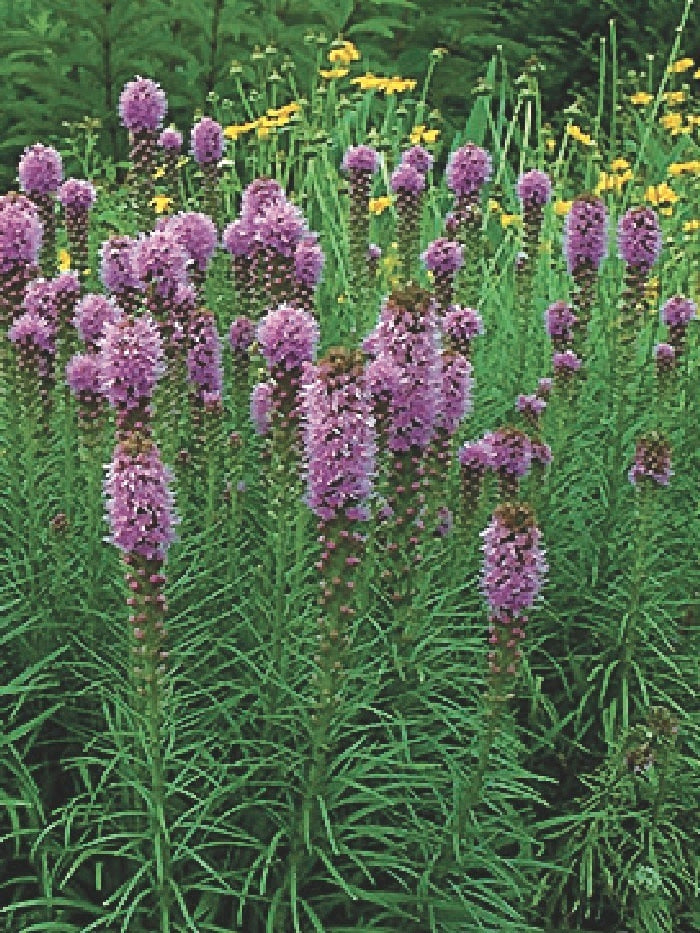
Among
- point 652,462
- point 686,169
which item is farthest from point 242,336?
point 686,169

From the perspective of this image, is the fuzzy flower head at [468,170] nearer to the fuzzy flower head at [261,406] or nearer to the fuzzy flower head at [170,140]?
the fuzzy flower head at [170,140]

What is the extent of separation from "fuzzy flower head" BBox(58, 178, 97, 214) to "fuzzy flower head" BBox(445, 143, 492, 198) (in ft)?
3.56

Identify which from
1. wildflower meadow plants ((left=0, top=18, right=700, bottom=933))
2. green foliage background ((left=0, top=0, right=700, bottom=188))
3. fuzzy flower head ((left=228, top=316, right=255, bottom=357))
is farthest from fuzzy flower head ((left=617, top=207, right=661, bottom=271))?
green foliage background ((left=0, top=0, right=700, bottom=188))

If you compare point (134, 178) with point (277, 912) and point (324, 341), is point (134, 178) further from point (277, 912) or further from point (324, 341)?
point (277, 912)

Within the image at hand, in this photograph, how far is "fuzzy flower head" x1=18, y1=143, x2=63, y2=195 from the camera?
373 cm

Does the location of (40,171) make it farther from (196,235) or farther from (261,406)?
(261,406)

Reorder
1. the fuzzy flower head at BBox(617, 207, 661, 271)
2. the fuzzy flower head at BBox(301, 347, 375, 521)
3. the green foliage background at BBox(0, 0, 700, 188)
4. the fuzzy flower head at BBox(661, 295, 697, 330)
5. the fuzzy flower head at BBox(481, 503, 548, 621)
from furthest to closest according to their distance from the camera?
the green foliage background at BBox(0, 0, 700, 188)
the fuzzy flower head at BBox(661, 295, 697, 330)
the fuzzy flower head at BBox(617, 207, 661, 271)
the fuzzy flower head at BBox(481, 503, 548, 621)
the fuzzy flower head at BBox(301, 347, 375, 521)

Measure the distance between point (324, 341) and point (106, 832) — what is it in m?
1.88

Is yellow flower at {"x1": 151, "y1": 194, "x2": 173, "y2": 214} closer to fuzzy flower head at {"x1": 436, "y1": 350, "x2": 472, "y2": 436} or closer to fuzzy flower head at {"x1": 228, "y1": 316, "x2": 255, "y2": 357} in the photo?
fuzzy flower head at {"x1": 228, "y1": 316, "x2": 255, "y2": 357}

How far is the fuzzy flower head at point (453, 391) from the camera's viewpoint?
118 inches

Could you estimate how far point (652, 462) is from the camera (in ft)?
10.9

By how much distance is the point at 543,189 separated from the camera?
4266 mm

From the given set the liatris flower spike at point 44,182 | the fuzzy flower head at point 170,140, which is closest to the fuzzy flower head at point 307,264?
the liatris flower spike at point 44,182

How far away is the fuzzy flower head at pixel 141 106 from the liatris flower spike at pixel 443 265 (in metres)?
0.91
